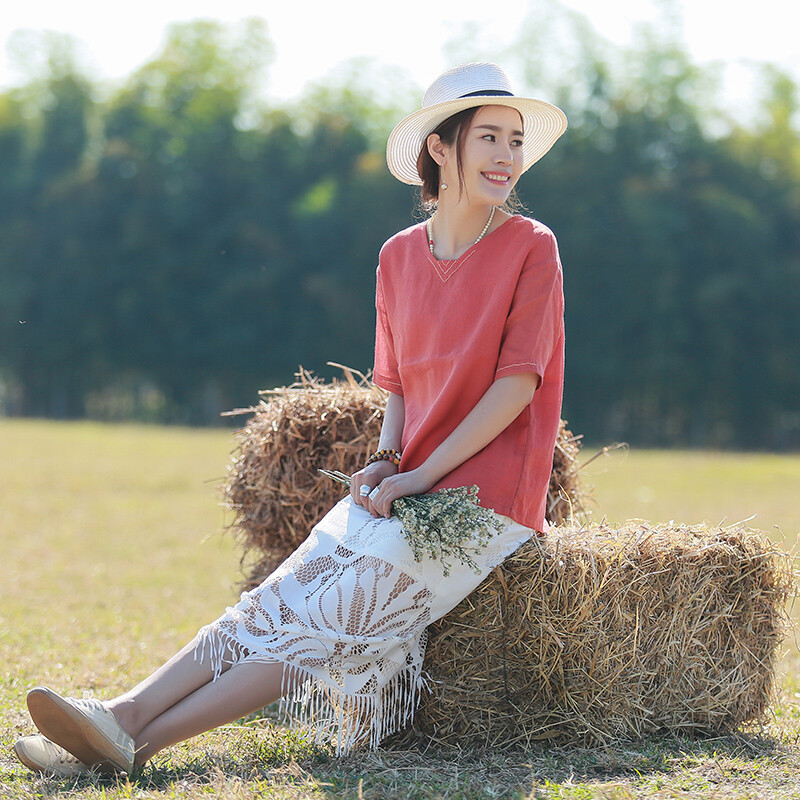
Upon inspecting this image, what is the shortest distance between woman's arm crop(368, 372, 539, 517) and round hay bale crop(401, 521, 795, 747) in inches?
12.6

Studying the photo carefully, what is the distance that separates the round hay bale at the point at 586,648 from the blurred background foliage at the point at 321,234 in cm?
1636

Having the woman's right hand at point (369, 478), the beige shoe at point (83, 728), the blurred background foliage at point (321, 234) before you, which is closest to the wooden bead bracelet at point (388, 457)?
the woman's right hand at point (369, 478)

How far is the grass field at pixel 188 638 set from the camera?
2443 millimetres

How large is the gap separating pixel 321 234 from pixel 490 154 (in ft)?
60.7

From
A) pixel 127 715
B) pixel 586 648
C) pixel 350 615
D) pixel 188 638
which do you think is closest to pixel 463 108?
pixel 350 615

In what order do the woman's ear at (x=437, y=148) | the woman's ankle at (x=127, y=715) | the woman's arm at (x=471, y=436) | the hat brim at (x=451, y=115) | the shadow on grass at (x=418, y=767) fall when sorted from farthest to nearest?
the woman's ear at (x=437, y=148)
the hat brim at (x=451, y=115)
the woman's arm at (x=471, y=436)
the woman's ankle at (x=127, y=715)
the shadow on grass at (x=418, y=767)

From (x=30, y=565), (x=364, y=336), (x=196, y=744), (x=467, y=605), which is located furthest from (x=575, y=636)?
(x=364, y=336)

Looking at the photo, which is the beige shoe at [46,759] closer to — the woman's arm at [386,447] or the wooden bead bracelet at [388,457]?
the woman's arm at [386,447]

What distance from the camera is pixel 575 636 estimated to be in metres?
2.78

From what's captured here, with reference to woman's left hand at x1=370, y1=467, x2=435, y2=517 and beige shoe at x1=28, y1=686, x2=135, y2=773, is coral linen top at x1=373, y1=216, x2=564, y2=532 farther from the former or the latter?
beige shoe at x1=28, y1=686, x2=135, y2=773

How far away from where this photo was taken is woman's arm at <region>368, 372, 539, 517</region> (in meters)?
2.65

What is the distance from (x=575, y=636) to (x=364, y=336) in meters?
17.5

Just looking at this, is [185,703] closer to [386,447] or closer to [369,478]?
[369,478]

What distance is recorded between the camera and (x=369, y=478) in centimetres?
278
